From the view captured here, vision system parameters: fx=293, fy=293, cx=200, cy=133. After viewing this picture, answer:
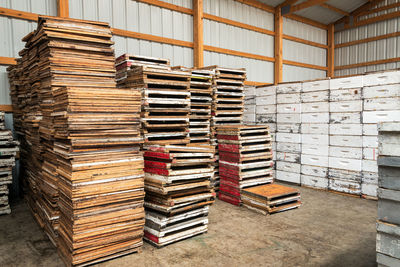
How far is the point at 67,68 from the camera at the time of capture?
16.7 feet

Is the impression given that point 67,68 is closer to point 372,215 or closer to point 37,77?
point 37,77

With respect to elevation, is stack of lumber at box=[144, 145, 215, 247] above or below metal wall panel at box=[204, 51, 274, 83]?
below

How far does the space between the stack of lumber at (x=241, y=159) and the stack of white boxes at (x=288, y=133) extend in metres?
1.68

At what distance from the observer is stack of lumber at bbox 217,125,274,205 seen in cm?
711

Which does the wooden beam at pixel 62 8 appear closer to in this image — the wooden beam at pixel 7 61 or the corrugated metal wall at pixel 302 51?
the wooden beam at pixel 7 61

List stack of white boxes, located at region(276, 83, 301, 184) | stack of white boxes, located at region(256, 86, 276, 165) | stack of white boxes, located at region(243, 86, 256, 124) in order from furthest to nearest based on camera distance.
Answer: stack of white boxes, located at region(243, 86, 256, 124)
stack of white boxes, located at region(256, 86, 276, 165)
stack of white boxes, located at region(276, 83, 301, 184)

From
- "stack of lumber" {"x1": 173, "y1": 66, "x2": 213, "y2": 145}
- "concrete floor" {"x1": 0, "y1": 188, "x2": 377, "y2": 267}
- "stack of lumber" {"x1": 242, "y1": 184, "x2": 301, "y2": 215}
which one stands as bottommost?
"concrete floor" {"x1": 0, "y1": 188, "x2": 377, "y2": 267}

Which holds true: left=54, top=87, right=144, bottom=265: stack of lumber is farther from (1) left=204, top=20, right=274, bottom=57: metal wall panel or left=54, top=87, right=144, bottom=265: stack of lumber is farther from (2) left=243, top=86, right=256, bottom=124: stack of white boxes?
(1) left=204, top=20, right=274, bottom=57: metal wall panel

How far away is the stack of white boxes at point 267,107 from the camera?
9.58 m

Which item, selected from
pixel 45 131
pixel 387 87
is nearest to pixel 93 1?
pixel 45 131

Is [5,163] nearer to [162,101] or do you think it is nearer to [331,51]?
[162,101]

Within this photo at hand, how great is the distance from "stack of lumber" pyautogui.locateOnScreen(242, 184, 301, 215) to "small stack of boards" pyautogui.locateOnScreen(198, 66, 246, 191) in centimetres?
127

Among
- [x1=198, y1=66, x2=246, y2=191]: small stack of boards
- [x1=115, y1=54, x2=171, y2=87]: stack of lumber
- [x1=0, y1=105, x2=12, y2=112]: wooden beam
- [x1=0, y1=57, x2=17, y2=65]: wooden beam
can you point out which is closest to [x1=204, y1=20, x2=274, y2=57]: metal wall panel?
[x1=198, y1=66, x2=246, y2=191]: small stack of boards

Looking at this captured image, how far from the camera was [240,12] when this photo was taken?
12.9m
